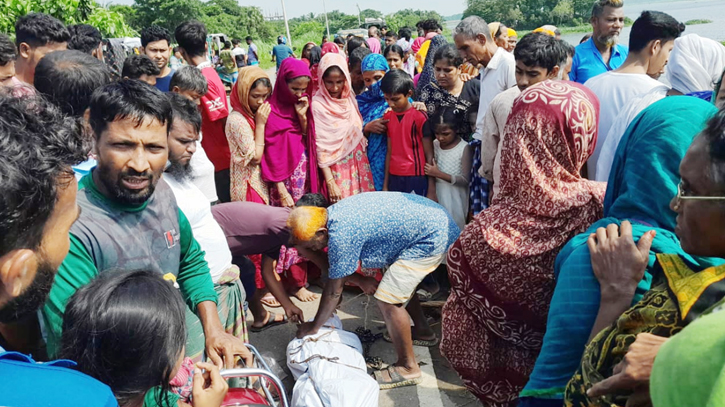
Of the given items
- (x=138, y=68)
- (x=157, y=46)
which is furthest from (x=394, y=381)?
(x=157, y=46)

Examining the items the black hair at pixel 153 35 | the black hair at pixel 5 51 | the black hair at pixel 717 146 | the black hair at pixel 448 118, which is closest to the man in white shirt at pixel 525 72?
the black hair at pixel 448 118

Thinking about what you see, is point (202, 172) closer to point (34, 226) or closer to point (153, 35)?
point (34, 226)

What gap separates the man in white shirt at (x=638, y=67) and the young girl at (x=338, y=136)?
1735 millimetres

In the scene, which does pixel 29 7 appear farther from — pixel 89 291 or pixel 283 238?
pixel 89 291

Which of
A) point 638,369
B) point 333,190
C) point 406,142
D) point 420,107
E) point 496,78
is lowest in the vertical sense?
point 333,190

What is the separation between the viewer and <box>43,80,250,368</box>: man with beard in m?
1.60

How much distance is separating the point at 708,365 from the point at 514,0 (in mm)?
24814

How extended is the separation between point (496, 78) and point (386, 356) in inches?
81.2

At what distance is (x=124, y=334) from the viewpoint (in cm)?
125

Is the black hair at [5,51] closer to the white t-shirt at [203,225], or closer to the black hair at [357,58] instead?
the white t-shirt at [203,225]

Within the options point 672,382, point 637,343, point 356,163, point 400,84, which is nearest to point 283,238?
point 356,163

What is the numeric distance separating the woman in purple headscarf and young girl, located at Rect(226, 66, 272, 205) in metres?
0.06

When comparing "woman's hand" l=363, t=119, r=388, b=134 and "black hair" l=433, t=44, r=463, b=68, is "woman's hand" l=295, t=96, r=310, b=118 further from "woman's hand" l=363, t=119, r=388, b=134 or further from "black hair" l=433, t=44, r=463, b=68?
"black hair" l=433, t=44, r=463, b=68

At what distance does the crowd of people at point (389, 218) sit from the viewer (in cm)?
96
